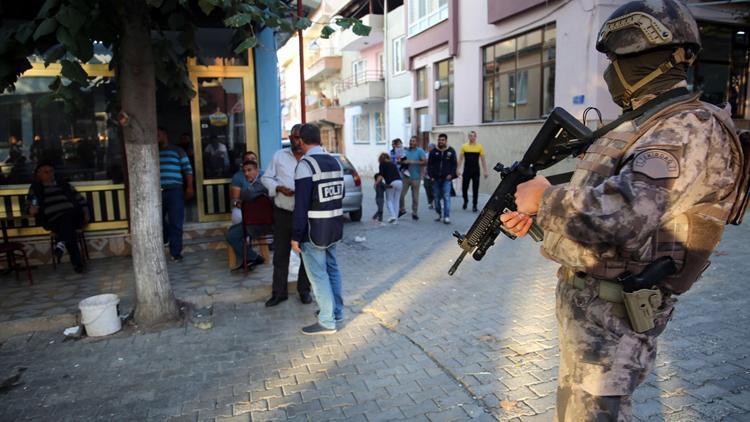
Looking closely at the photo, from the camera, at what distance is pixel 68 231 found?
21.5 feet

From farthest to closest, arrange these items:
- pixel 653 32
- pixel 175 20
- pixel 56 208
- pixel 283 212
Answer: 1. pixel 56 208
2. pixel 283 212
3. pixel 175 20
4. pixel 653 32

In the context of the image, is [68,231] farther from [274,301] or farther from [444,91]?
[444,91]

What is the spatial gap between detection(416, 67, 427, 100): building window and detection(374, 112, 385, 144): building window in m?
5.28

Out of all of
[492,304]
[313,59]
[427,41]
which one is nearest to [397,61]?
[427,41]

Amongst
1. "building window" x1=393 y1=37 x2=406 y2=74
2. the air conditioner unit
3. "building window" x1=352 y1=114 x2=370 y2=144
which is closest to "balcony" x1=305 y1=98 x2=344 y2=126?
"building window" x1=352 y1=114 x2=370 y2=144

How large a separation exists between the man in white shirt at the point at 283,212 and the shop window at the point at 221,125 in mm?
2865

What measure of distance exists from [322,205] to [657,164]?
315cm

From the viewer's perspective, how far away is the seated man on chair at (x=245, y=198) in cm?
623

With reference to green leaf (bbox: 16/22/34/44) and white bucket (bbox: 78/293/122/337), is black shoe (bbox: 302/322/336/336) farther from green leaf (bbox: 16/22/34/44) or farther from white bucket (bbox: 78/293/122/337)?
green leaf (bbox: 16/22/34/44)

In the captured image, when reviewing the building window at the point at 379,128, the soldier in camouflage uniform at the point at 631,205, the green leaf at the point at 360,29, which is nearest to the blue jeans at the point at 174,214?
the green leaf at the point at 360,29

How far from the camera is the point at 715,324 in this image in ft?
14.4

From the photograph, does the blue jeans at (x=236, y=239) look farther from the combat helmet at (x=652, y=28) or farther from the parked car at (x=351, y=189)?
the combat helmet at (x=652, y=28)

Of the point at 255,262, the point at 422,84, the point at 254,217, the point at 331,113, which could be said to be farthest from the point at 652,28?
the point at 331,113

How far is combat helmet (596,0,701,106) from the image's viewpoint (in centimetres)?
171
